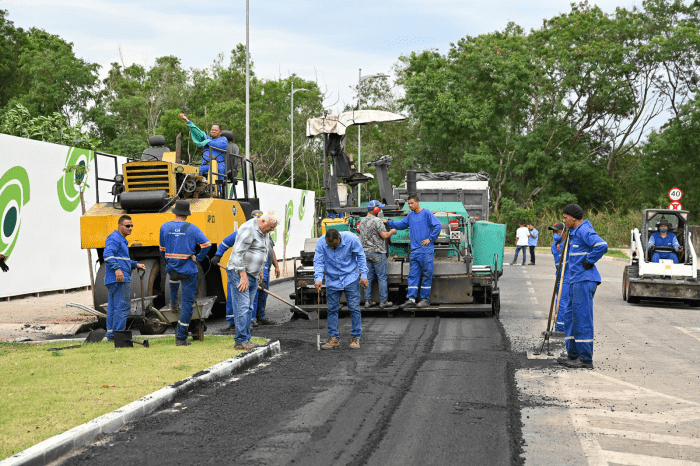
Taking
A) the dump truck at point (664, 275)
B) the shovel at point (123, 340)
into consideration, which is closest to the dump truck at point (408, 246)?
the dump truck at point (664, 275)

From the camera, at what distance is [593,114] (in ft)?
166

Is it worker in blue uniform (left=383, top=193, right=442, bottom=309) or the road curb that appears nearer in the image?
the road curb

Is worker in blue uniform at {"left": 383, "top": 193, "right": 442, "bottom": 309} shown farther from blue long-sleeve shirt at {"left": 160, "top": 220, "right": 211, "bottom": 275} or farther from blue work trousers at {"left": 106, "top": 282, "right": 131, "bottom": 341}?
blue work trousers at {"left": 106, "top": 282, "right": 131, "bottom": 341}

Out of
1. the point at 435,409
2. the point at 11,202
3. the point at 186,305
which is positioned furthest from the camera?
the point at 11,202

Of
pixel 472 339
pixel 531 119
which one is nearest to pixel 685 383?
pixel 472 339

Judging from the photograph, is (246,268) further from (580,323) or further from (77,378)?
(580,323)

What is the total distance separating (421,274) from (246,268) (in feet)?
13.9

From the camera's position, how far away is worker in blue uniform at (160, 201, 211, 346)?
991 cm

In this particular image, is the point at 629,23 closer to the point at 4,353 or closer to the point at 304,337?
the point at 304,337

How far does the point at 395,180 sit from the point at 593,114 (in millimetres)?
15214

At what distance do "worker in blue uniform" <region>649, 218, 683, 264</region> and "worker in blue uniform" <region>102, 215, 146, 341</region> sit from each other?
464 inches

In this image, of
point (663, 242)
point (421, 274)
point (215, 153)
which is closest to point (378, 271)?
point (421, 274)

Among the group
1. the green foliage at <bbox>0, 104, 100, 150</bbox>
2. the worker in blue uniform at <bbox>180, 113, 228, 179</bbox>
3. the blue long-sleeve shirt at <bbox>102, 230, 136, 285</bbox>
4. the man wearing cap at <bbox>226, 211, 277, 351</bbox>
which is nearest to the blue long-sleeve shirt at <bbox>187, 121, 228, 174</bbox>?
the worker in blue uniform at <bbox>180, 113, 228, 179</bbox>

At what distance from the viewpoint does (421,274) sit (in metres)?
13.1
